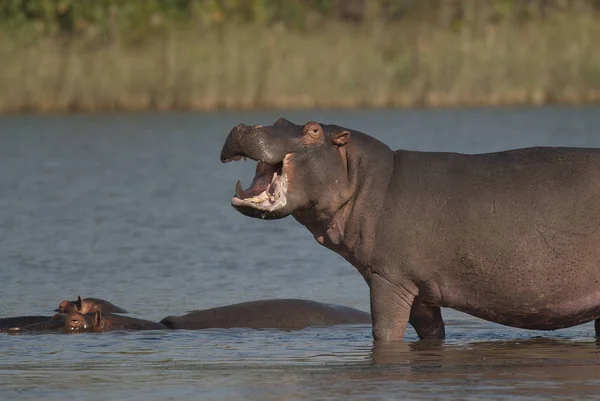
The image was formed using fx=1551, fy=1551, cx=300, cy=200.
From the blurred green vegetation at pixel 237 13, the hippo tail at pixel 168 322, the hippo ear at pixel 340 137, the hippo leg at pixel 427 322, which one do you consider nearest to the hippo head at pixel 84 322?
the hippo tail at pixel 168 322

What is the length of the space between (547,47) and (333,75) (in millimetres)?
4373

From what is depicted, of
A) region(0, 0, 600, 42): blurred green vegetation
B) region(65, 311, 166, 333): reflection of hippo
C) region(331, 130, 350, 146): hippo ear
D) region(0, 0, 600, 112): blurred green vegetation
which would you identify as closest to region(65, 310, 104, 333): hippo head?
region(65, 311, 166, 333): reflection of hippo

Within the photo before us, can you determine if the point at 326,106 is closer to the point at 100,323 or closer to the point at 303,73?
the point at 303,73

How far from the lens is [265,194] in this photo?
7.88 meters

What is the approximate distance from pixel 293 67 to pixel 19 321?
71.0 ft

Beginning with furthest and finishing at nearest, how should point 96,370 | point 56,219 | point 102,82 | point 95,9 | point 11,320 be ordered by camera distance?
1. point 95,9
2. point 102,82
3. point 56,219
4. point 11,320
5. point 96,370

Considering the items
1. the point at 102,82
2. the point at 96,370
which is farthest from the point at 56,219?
the point at 102,82

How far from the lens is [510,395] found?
6734mm

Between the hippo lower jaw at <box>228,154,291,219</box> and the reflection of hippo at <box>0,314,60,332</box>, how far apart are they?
224 centimetres

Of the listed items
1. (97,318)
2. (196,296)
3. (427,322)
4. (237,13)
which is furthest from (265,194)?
(237,13)

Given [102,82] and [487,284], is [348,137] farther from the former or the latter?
[102,82]

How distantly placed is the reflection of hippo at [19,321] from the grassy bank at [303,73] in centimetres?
2078

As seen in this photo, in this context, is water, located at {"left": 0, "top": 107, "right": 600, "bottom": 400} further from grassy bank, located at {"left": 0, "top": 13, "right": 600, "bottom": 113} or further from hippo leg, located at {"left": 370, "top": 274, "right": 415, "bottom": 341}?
grassy bank, located at {"left": 0, "top": 13, "right": 600, "bottom": 113}

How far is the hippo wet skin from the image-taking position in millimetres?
7918
